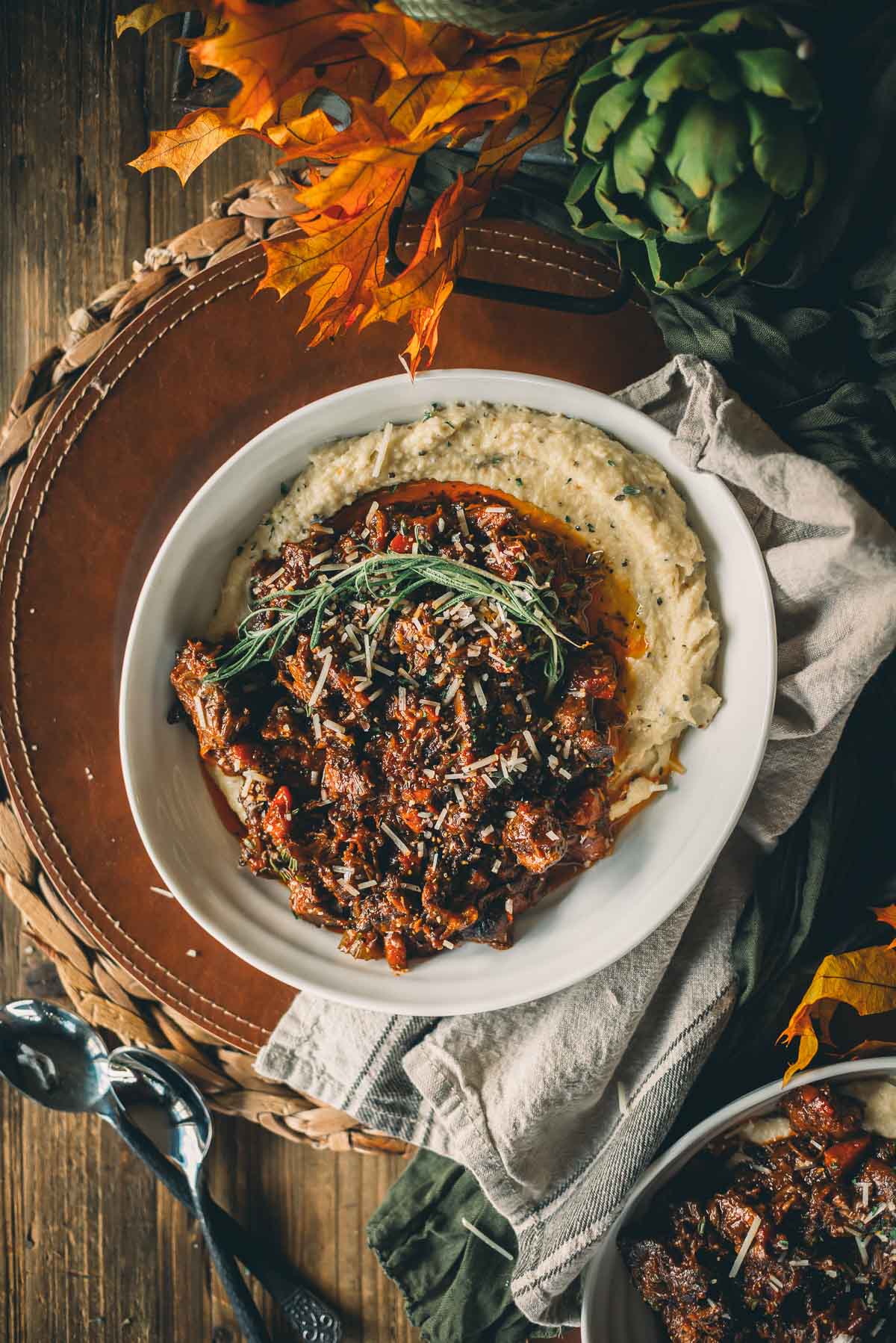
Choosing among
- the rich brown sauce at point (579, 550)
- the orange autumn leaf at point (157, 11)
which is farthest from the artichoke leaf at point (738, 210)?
the orange autumn leaf at point (157, 11)

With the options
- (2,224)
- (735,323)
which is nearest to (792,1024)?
(735,323)

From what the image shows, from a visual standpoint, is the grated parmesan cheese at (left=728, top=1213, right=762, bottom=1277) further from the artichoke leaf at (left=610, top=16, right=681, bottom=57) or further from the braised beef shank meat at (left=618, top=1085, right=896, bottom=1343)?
the artichoke leaf at (left=610, top=16, right=681, bottom=57)

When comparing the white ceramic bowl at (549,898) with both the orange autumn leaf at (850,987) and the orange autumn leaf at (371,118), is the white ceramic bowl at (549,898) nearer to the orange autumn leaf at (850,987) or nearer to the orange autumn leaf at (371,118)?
the orange autumn leaf at (371,118)

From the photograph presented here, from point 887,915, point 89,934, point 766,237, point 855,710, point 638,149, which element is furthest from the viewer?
point 89,934

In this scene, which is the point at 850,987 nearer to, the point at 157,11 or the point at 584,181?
the point at 584,181

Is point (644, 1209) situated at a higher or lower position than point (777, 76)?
lower

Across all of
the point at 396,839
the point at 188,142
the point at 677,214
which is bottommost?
the point at 396,839

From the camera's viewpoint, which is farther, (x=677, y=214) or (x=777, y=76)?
(x=677, y=214)

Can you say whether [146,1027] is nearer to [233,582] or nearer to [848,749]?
[233,582]

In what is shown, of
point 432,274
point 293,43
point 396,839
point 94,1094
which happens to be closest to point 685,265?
point 432,274
